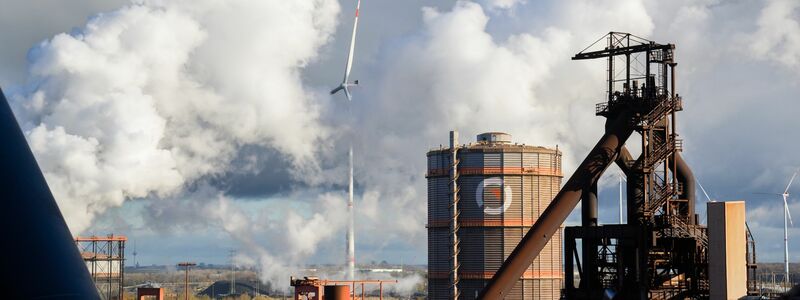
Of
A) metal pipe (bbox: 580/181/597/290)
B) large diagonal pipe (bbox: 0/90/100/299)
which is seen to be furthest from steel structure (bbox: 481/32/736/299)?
large diagonal pipe (bbox: 0/90/100/299)

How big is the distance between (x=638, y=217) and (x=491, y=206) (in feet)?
86.1

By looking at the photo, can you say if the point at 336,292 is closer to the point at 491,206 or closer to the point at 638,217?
the point at 491,206

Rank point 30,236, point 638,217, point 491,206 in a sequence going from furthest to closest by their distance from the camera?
point 491,206, point 638,217, point 30,236

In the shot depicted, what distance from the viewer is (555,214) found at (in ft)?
190

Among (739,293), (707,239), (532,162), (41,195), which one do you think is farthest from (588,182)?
(41,195)

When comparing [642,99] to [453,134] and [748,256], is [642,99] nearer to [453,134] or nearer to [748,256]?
[748,256]

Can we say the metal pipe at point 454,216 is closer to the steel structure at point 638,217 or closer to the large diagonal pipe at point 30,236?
the steel structure at point 638,217

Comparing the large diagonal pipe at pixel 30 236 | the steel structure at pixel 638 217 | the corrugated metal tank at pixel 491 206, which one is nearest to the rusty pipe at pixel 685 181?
the steel structure at pixel 638 217

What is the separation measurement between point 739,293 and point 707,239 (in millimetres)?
4442

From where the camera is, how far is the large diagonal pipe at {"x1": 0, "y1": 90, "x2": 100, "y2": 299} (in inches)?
292

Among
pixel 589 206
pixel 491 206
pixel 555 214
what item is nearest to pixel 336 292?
pixel 491 206

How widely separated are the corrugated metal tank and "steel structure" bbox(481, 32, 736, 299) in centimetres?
2235

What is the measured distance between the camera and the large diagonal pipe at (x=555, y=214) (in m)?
57.4

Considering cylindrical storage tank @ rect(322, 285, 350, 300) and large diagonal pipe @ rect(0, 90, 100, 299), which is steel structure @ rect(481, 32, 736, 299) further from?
large diagonal pipe @ rect(0, 90, 100, 299)
